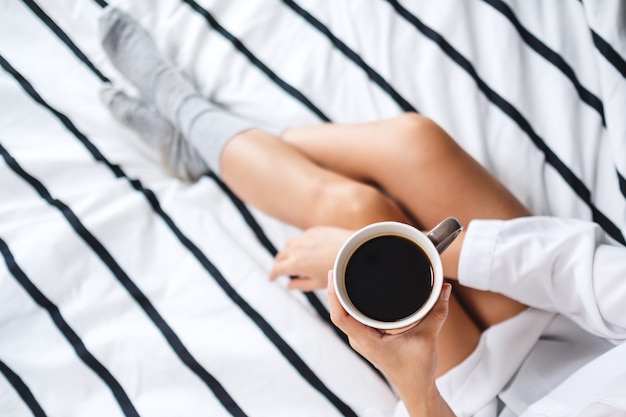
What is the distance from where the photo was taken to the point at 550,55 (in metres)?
0.92

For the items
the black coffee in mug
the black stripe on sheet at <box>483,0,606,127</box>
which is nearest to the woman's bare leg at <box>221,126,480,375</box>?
the black coffee in mug

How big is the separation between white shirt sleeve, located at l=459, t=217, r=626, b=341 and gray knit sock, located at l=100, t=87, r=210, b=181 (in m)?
0.53

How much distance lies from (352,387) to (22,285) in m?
0.51

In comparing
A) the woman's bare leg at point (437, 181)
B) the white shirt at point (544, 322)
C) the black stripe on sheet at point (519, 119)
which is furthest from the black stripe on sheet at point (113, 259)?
the black stripe on sheet at point (519, 119)

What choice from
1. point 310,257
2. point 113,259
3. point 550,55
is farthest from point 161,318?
point 550,55

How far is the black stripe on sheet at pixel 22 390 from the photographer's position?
2.52ft

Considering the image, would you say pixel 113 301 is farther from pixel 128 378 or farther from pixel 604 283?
pixel 604 283

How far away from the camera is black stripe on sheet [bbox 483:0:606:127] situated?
0.90m

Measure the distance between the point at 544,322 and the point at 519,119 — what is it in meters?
0.34

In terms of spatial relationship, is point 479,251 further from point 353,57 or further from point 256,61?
point 256,61

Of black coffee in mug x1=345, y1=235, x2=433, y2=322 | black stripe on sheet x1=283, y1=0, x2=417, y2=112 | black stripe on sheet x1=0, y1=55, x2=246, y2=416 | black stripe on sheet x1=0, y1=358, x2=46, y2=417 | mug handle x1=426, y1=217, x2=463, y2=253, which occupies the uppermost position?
black stripe on sheet x1=283, y1=0, x2=417, y2=112

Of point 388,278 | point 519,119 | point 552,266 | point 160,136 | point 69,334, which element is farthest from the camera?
point 160,136

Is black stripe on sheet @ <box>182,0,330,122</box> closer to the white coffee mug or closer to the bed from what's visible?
the bed

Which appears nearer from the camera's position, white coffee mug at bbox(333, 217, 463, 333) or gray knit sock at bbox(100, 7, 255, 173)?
white coffee mug at bbox(333, 217, 463, 333)
